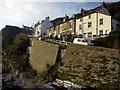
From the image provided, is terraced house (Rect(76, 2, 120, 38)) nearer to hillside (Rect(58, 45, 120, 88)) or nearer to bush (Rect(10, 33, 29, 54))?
hillside (Rect(58, 45, 120, 88))

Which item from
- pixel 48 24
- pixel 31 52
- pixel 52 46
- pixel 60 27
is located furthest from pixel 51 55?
pixel 48 24

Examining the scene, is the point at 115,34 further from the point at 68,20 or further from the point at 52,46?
the point at 68,20

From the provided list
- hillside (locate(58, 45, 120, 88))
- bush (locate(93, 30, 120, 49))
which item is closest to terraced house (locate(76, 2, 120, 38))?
bush (locate(93, 30, 120, 49))

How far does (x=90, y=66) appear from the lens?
1131 inches

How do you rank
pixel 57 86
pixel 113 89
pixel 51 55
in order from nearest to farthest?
pixel 113 89 → pixel 57 86 → pixel 51 55

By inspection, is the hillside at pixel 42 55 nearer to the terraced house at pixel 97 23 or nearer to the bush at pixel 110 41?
the bush at pixel 110 41

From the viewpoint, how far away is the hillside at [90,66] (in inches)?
1043

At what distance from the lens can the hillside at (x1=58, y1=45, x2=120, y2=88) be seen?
2648 cm

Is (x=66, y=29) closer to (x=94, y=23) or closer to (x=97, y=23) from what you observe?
(x=94, y=23)

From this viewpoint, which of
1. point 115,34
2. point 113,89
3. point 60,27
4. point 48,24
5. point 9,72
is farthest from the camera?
point 48,24

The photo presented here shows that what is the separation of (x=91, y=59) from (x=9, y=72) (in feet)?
49.0

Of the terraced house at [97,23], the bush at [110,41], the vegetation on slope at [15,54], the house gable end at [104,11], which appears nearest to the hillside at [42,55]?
the vegetation on slope at [15,54]

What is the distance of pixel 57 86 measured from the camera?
28.0m

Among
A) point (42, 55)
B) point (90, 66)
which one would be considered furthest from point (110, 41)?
point (42, 55)
